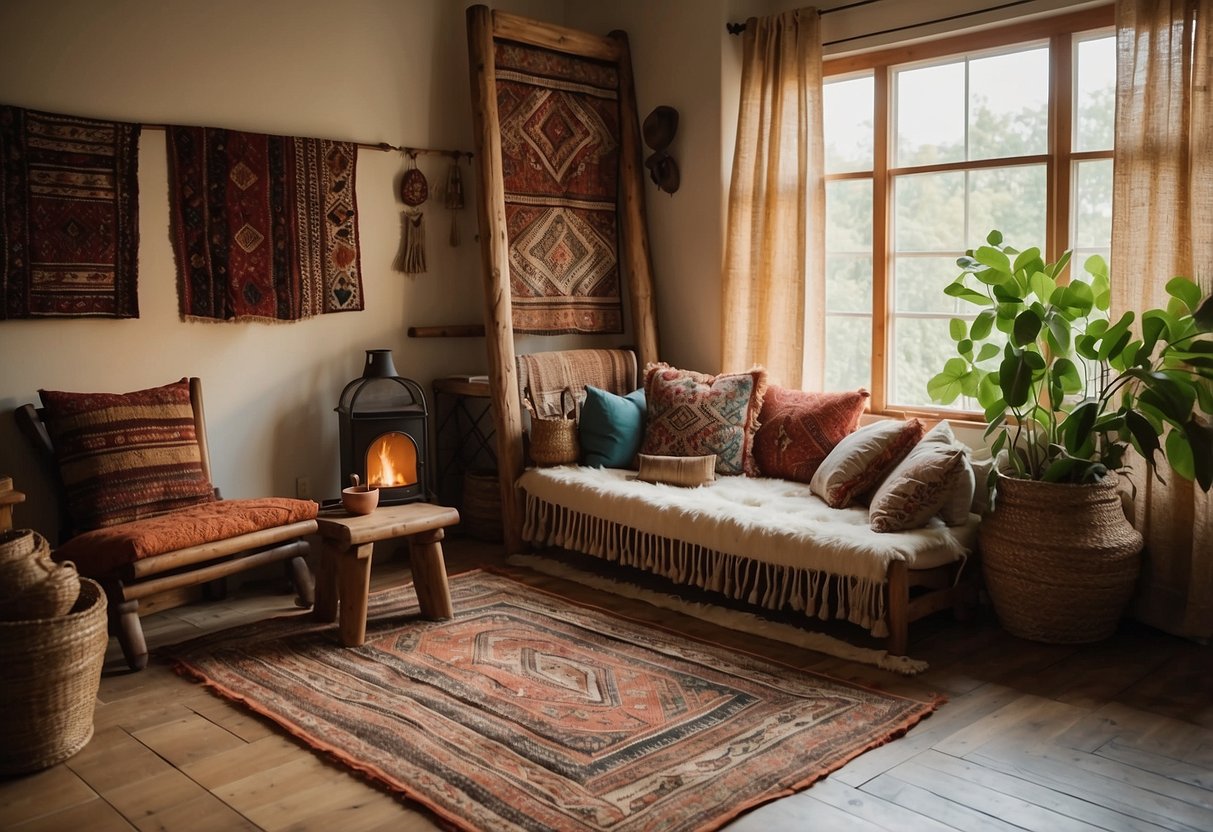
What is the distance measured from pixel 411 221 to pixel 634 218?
1070mm

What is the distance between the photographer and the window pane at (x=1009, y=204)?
3.92 metres

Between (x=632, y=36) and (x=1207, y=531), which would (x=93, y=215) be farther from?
(x=1207, y=531)

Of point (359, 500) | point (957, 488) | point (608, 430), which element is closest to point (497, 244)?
point (608, 430)

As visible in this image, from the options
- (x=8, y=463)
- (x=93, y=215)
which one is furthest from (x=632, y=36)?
(x=8, y=463)

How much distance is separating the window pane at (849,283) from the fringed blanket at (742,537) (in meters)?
0.87

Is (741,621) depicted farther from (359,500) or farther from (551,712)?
(359,500)

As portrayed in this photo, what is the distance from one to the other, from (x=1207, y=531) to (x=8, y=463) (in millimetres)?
4096

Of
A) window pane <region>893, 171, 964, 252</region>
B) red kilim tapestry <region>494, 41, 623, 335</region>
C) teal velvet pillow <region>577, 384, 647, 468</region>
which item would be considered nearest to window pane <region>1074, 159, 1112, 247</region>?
window pane <region>893, 171, 964, 252</region>

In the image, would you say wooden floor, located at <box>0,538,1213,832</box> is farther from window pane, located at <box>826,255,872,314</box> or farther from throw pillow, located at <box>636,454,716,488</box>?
window pane, located at <box>826,255,872,314</box>

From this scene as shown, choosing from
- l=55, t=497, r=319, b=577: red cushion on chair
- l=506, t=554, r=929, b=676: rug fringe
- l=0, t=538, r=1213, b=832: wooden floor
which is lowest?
l=0, t=538, r=1213, b=832: wooden floor

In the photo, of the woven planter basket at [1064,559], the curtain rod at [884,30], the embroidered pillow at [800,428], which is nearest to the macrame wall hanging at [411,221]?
the curtain rod at [884,30]

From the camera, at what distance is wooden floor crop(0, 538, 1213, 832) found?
233 centimetres

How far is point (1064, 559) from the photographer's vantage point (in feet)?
10.9

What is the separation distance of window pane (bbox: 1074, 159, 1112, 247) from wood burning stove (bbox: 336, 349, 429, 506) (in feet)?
8.92
